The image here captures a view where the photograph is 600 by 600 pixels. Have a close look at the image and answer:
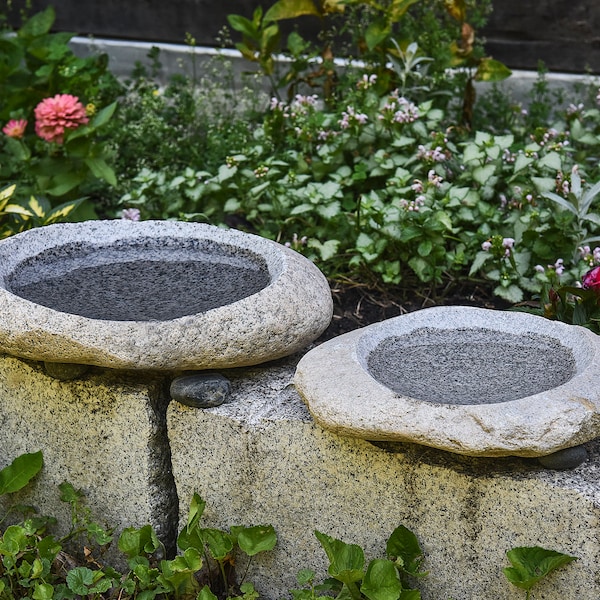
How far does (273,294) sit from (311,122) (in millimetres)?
1441

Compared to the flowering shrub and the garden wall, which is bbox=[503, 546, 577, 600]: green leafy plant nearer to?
the flowering shrub

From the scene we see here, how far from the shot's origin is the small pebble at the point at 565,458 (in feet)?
5.82

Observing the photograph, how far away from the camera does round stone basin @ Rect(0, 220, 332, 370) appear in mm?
1997

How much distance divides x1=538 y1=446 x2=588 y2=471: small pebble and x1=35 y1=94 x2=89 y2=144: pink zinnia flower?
2388 mm

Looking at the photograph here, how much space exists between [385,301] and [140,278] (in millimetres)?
850

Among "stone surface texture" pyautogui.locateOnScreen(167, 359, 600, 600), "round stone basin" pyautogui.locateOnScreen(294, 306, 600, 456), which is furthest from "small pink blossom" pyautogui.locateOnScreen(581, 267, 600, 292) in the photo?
"stone surface texture" pyautogui.locateOnScreen(167, 359, 600, 600)

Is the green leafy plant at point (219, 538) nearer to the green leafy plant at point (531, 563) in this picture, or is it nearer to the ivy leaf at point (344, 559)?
the ivy leaf at point (344, 559)

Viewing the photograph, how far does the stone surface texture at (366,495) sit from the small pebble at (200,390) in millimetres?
26

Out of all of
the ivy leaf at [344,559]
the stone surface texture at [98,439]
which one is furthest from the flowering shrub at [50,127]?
the ivy leaf at [344,559]

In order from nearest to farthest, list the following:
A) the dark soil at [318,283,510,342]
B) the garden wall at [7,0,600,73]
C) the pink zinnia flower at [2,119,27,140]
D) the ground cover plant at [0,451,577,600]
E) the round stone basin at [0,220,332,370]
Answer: the ground cover plant at [0,451,577,600] → the round stone basin at [0,220,332,370] → the dark soil at [318,283,510,342] → the pink zinnia flower at [2,119,27,140] → the garden wall at [7,0,600,73]

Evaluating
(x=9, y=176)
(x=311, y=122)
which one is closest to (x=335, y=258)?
(x=311, y=122)

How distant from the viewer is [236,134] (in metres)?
3.75

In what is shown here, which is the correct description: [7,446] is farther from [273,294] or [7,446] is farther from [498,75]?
[498,75]

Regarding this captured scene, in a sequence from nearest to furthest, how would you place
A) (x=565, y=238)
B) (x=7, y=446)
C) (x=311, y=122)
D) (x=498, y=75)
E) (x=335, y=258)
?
(x=7, y=446)
(x=565, y=238)
(x=335, y=258)
(x=311, y=122)
(x=498, y=75)
